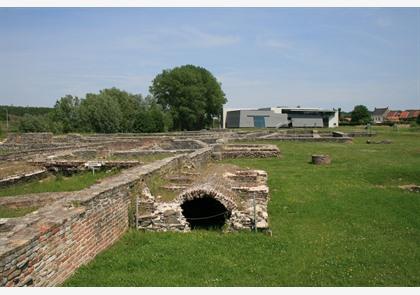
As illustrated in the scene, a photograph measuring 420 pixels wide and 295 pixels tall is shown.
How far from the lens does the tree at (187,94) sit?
70062 millimetres

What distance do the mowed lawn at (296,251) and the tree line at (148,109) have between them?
46.2 m

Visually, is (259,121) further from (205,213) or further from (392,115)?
(205,213)

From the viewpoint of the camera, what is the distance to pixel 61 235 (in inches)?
242

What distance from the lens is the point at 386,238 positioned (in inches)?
333

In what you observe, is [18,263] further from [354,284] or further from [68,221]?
[354,284]

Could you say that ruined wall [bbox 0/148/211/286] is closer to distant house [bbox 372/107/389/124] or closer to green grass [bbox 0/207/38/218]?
green grass [bbox 0/207/38/218]

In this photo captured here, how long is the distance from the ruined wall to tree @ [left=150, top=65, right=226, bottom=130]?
6144 centimetres

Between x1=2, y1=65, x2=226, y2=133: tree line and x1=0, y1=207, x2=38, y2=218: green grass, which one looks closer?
x1=0, y1=207, x2=38, y2=218: green grass

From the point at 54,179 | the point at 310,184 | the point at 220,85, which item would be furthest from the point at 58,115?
the point at 310,184

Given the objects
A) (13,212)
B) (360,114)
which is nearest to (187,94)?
(360,114)

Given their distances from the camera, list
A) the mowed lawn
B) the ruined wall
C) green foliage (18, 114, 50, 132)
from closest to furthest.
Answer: the ruined wall < the mowed lawn < green foliage (18, 114, 50, 132)

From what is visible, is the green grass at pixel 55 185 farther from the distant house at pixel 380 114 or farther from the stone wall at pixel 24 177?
the distant house at pixel 380 114

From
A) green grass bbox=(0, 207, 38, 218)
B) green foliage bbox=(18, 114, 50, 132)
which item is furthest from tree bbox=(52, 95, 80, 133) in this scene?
green grass bbox=(0, 207, 38, 218)

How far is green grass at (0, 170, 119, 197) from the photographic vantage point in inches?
532
